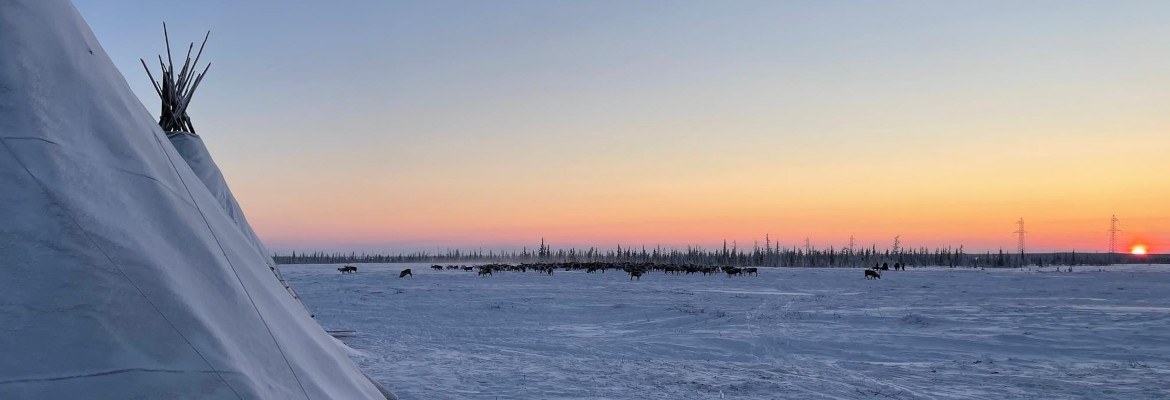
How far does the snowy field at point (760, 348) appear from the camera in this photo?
8.45 meters

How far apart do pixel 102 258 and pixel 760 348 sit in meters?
10.6

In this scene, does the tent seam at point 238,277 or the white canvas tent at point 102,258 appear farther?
the tent seam at point 238,277

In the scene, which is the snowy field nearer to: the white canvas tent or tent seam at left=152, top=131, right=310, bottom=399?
tent seam at left=152, top=131, right=310, bottom=399

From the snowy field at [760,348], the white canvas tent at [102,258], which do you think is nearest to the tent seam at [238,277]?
the white canvas tent at [102,258]

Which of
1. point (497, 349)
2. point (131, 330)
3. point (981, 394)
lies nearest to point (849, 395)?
point (981, 394)

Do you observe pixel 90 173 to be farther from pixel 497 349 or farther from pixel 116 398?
pixel 497 349

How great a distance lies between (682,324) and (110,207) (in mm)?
13540

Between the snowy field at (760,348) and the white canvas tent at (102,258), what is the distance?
4479 mm

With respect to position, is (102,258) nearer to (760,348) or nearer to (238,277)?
(238,277)

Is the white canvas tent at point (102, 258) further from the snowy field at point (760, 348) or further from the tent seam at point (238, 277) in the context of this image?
the snowy field at point (760, 348)

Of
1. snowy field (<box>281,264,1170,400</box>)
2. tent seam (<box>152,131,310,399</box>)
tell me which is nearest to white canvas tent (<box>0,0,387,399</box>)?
tent seam (<box>152,131,310,399</box>)

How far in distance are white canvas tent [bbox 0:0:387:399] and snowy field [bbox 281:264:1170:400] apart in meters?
4.48

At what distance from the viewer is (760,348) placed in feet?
39.3

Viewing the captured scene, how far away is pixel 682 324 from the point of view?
1568 cm
